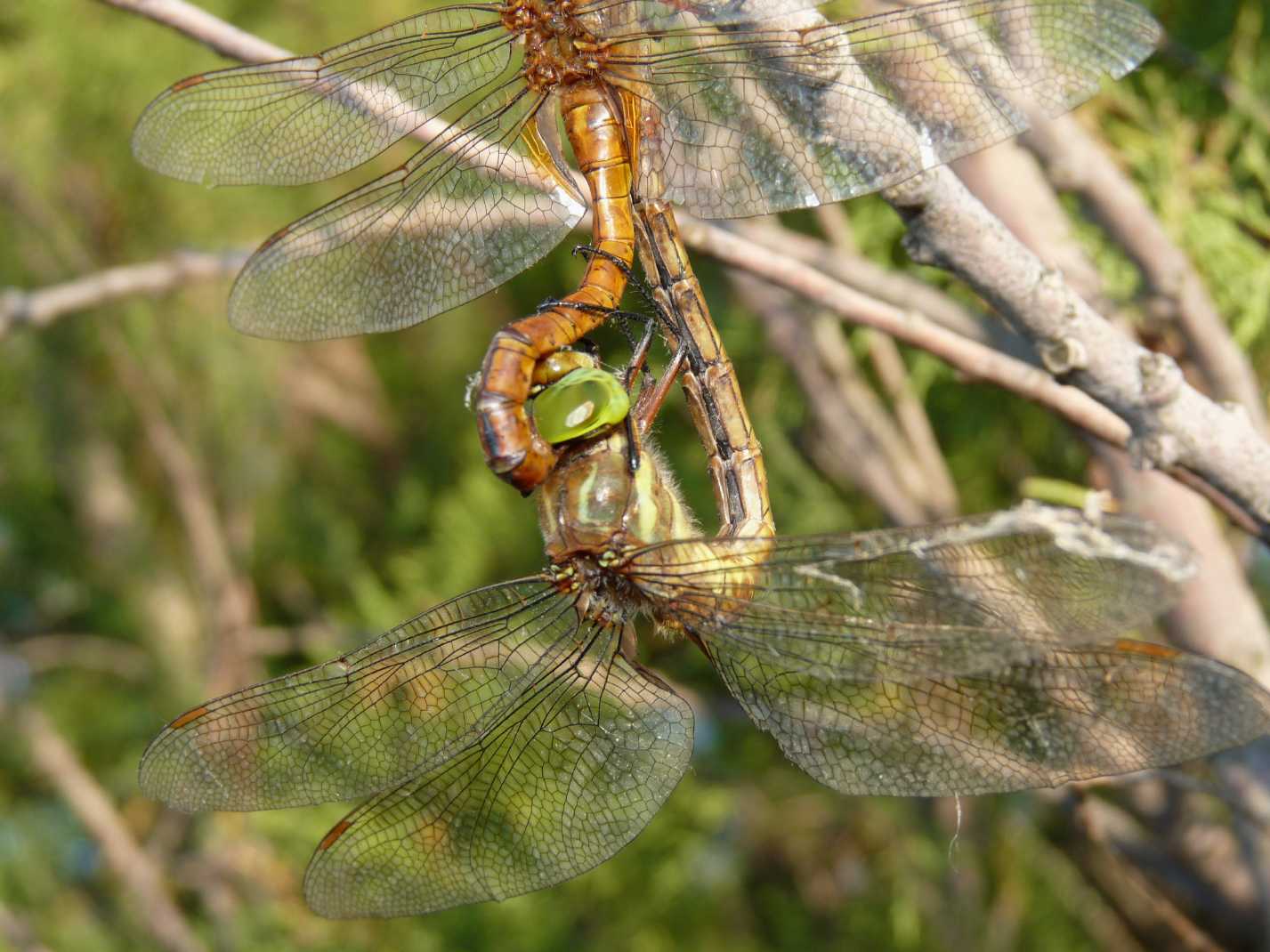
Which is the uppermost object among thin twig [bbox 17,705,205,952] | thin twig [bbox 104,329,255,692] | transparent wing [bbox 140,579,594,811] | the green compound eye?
the green compound eye

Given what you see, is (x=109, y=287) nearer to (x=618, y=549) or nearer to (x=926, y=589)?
(x=618, y=549)

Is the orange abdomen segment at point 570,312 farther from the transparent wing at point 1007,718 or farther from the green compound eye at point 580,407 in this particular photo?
the transparent wing at point 1007,718

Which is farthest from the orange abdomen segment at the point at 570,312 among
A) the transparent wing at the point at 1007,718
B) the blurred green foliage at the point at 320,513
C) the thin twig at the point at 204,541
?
the thin twig at the point at 204,541

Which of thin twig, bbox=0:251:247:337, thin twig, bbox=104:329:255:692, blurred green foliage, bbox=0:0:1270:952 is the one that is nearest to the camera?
thin twig, bbox=0:251:247:337

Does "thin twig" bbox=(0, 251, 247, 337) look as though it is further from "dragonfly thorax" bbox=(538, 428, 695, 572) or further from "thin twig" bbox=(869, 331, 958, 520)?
"thin twig" bbox=(869, 331, 958, 520)

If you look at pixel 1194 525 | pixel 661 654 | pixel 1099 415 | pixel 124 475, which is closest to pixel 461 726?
pixel 1099 415

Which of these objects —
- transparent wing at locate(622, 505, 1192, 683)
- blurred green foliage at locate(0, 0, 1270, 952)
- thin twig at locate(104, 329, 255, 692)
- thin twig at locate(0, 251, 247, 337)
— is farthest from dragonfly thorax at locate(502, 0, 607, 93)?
thin twig at locate(104, 329, 255, 692)
